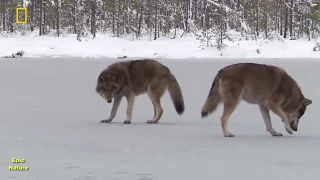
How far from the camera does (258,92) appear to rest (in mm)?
8266

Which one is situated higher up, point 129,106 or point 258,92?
point 258,92

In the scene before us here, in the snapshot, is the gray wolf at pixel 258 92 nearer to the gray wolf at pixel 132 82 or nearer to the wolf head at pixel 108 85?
the gray wolf at pixel 132 82

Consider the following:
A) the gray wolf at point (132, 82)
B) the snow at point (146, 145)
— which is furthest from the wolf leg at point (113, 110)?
the snow at point (146, 145)

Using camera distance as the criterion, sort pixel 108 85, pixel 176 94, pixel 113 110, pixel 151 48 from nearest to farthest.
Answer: pixel 108 85 < pixel 113 110 < pixel 176 94 < pixel 151 48

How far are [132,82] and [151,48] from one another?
1644 inches

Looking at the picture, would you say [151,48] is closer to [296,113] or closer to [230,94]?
[296,113]

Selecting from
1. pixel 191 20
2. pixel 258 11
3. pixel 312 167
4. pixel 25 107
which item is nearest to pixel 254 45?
pixel 258 11

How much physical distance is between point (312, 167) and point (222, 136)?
2.42 m

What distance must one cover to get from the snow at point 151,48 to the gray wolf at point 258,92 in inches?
1516

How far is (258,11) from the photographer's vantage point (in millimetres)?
57062

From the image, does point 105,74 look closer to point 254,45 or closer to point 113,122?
point 113,122

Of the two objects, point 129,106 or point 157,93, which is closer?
point 129,106

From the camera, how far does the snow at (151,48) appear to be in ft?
159

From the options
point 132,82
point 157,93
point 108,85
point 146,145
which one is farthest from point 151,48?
point 146,145
